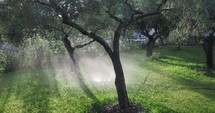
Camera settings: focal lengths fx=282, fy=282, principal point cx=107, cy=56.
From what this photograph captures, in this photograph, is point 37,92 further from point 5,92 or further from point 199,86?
point 199,86

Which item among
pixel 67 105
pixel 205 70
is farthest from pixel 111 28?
pixel 205 70

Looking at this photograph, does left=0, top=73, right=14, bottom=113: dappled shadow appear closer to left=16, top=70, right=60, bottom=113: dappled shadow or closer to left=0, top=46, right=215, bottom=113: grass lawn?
left=0, top=46, right=215, bottom=113: grass lawn

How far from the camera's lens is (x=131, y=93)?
1491 cm

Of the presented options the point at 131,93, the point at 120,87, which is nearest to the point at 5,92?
the point at 131,93

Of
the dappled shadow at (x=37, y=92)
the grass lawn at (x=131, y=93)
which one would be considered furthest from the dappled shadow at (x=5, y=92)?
the dappled shadow at (x=37, y=92)

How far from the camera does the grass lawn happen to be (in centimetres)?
1282

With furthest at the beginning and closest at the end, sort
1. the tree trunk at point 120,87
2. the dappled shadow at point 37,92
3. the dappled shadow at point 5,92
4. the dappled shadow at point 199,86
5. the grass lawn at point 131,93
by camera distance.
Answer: the dappled shadow at point 5,92 < the dappled shadow at point 199,86 < the dappled shadow at point 37,92 < the grass lawn at point 131,93 < the tree trunk at point 120,87

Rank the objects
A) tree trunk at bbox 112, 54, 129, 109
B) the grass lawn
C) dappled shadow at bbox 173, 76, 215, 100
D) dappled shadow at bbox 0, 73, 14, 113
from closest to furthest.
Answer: tree trunk at bbox 112, 54, 129, 109 < the grass lawn < dappled shadow at bbox 173, 76, 215, 100 < dappled shadow at bbox 0, 73, 14, 113

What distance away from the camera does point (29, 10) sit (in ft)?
30.0

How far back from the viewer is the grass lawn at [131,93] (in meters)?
12.8

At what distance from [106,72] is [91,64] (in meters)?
4.74

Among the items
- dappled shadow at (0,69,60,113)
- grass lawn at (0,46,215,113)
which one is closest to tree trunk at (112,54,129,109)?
grass lawn at (0,46,215,113)

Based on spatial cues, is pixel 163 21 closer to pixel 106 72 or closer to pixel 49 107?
pixel 106 72

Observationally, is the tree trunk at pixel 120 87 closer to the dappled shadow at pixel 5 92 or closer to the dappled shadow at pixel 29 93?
the dappled shadow at pixel 29 93
